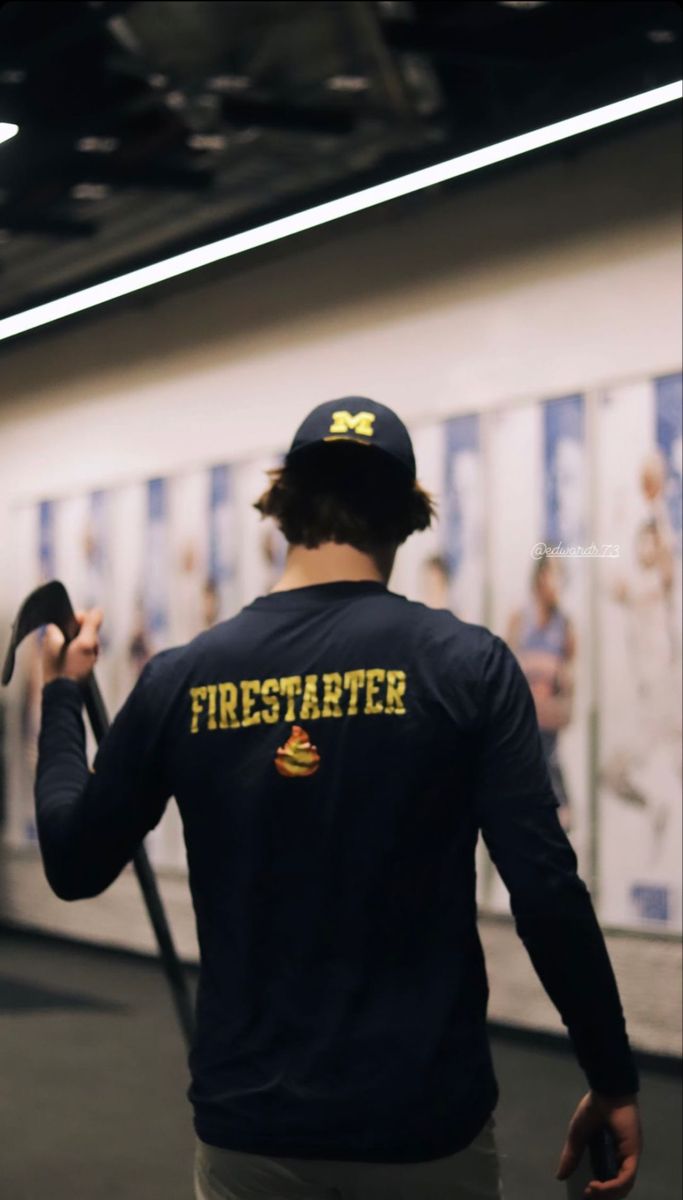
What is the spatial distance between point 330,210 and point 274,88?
1.97 ft

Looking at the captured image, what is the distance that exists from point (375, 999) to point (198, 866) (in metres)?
0.22

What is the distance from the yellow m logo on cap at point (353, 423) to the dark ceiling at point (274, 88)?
262 cm

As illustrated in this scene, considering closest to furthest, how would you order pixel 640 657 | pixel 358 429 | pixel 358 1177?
1. pixel 358 1177
2. pixel 358 429
3. pixel 640 657

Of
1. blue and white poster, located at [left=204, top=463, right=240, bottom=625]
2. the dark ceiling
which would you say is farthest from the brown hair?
blue and white poster, located at [left=204, top=463, right=240, bottom=625]

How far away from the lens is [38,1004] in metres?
5.01

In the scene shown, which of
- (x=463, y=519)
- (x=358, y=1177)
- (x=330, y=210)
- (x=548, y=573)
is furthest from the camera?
(x=330, y=210)

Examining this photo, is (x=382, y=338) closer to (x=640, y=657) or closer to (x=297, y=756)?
(x=640, y=657)

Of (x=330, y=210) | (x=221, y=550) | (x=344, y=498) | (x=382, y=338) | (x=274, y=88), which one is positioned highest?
(x=274, y=88)

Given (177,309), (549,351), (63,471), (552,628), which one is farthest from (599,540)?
(63,471)

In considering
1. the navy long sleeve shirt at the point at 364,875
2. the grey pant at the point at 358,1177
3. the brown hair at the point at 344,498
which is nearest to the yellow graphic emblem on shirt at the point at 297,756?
the navy long sleeve shirt at the point at 364,875

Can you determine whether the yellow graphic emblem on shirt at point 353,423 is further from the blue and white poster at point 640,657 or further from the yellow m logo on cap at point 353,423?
the blue and white poster at point 640,657

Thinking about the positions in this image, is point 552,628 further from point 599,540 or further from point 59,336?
point 59,336

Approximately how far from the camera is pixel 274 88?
4.15 m

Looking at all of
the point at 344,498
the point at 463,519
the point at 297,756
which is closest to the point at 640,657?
the point at 463,519
